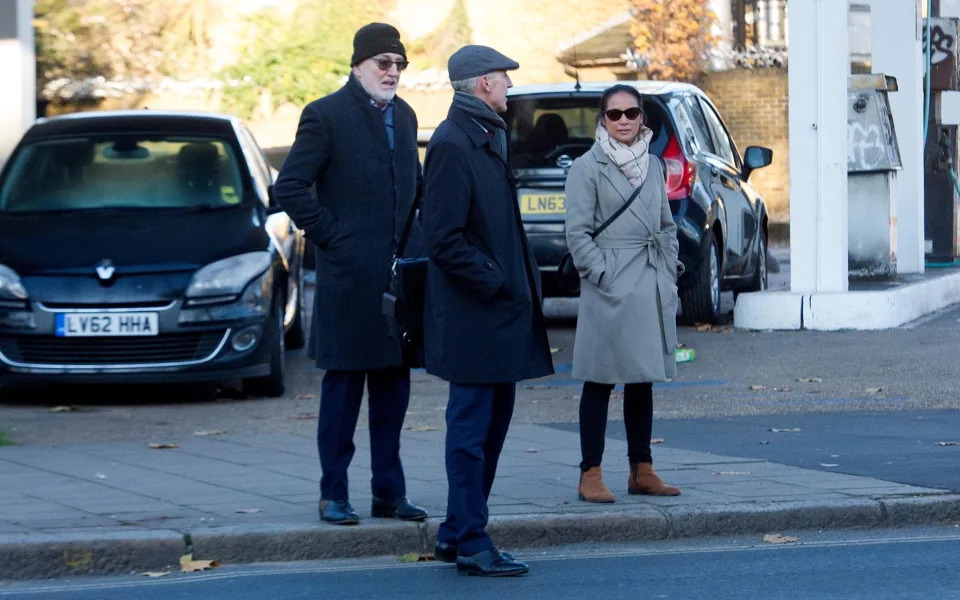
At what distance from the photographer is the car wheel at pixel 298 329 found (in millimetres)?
13383

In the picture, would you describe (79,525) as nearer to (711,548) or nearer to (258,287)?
(711,548)

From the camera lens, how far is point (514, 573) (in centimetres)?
614

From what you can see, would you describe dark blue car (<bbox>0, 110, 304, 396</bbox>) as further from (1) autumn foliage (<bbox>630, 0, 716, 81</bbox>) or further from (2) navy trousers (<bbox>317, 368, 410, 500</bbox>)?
(1) autumn foliage (<bbox>630, 0, 716, 81</bbox>)

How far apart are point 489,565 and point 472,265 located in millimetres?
1051

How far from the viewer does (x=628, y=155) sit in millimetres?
7219

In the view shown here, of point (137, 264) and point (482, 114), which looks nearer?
point (482, 114)

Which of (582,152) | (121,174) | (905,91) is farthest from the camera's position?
(905,91)

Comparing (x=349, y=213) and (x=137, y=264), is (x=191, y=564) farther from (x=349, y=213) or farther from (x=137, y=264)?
(x=137, y=264)

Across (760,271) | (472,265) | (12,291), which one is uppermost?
(472,265)

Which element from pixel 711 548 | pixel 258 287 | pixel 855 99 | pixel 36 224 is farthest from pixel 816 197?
pixel 711 548

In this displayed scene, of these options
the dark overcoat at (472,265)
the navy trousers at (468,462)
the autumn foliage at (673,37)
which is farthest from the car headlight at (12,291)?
the autumn foliage at (673,37)

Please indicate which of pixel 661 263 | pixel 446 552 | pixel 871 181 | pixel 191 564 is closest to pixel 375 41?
pixel 661 263

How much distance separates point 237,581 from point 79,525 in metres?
Result: 0.83

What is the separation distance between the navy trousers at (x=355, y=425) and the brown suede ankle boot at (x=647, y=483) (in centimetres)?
106
